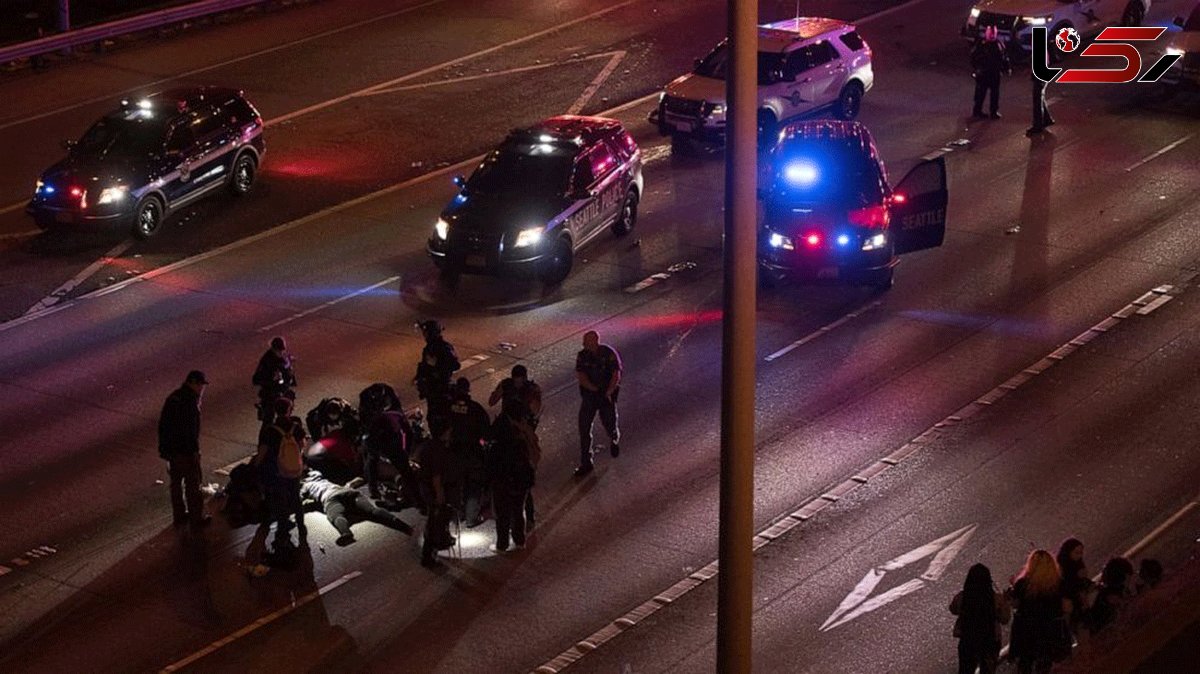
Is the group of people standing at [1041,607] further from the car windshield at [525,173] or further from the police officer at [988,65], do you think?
the police officer at [988,65]

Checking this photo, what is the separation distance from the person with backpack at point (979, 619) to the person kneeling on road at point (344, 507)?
5735 mm

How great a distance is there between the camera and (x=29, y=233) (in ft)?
92.5

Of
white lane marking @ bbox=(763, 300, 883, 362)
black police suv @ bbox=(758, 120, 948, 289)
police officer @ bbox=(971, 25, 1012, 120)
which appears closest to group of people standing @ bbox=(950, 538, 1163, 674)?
white lane marking @ bbox=(763, 300, 883, 362)

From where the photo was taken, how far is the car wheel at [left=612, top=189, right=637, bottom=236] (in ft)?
90.3

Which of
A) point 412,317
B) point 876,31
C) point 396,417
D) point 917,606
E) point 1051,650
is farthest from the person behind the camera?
point 876,31

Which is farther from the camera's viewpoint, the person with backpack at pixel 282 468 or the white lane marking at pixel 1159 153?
→ the white lane marking at pixel 1159 153

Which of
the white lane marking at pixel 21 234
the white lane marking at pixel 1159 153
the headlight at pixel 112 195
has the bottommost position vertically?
the white lane marking at pixel 1159 153

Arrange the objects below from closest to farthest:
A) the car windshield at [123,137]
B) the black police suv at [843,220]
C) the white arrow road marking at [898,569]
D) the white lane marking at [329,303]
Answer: the white arrow road marking at [898,569] → the white lane marking at [329,303] → the black police suv at [843,220] → the car windshield at [123,137]

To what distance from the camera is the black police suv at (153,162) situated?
89.8ft

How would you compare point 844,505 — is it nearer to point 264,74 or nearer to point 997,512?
point 997,512

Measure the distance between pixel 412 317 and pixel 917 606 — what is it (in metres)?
9.62

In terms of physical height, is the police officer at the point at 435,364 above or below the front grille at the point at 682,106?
above

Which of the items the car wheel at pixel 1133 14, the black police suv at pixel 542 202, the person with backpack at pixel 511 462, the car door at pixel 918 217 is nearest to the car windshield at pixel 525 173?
the black police suv at pixel 542 202

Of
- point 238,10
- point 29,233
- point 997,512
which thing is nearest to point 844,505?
point 997,512
